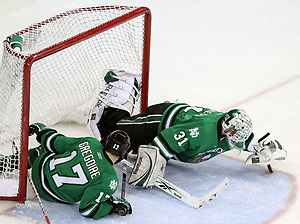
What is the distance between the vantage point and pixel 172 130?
3.37 meters

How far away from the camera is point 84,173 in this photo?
3.13m

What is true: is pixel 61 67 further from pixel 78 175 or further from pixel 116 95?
pixel 78 175

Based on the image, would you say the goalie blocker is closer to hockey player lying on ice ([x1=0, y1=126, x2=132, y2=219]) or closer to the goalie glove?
hockey player lying on ice ([x1=0, y1=126, x2=132, y2=219])

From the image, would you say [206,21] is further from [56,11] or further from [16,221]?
[16,221]

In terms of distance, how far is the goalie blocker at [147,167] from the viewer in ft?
11.0

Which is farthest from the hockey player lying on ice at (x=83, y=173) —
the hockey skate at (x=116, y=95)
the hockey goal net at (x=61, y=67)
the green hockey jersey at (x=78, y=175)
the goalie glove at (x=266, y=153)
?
the goalie glove at (x=266, y=153)

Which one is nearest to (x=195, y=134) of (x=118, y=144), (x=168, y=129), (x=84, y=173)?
(x=168, y=129)

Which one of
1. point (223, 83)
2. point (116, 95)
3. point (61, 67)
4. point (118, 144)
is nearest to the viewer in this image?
point (118, 144)

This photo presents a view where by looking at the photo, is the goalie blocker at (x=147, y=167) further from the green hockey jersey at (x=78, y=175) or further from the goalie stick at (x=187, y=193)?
the green hockey jersey at (x=78, y=175)

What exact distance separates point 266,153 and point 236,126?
1.29 feet

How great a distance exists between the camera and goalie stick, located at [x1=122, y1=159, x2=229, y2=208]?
10.8 ft

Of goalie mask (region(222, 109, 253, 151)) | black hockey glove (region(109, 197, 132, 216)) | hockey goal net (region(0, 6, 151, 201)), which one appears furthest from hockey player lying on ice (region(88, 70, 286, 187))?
black hockey glove (region(109, 197, 132, 216))

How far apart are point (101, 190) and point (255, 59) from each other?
2.68m

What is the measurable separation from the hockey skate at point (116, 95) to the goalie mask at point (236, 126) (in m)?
0.68
